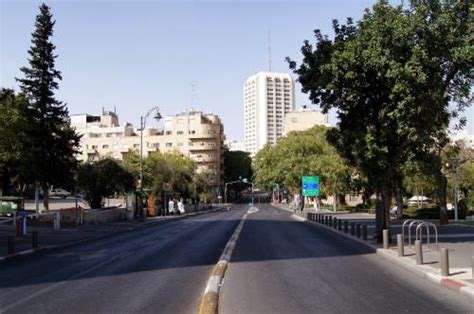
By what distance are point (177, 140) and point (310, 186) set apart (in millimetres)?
98868

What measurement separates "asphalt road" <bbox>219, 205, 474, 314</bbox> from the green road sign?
155 feet

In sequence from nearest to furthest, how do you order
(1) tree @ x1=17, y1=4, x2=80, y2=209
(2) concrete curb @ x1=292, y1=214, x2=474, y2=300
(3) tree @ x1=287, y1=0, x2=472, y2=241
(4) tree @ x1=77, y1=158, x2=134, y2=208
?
(2) concrete curb @ x1=292, y1=214, x2=474, y2=300 < (3) tree @ x1=287, y1=0, x2=472, y2=241 < (4) tree @ x1=77, y1=158, x2=134, y2=208 < (1) tree @ x1=17, y1=4, x2=80, y2=209

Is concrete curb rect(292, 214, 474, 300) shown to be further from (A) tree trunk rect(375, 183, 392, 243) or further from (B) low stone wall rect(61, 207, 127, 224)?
(B) low stone wall rect(61, 207, 127, 224)

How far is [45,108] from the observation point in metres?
58.2

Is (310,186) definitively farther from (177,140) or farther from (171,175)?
(177,140)

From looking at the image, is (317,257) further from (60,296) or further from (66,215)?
(66,215)

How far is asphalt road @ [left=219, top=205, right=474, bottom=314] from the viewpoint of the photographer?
1016cm

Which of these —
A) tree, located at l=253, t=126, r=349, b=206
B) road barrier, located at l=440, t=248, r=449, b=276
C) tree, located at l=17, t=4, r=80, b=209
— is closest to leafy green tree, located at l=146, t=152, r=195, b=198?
tree, located at l=253, t=126, r=349, b=206

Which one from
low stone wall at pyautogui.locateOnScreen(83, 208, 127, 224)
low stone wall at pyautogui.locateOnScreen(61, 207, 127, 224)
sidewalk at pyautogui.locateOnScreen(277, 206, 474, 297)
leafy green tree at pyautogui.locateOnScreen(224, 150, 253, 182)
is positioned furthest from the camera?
leafy green tree at pyautogui.locateOnScreen(224, 150, 253, 182)

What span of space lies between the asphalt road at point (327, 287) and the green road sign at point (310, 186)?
4734cm

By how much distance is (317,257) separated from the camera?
1881 centimetres

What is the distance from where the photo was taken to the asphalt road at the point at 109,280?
34.6 ft

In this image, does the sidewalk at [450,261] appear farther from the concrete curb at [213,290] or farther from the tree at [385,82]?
the concrete curb at [213,290]

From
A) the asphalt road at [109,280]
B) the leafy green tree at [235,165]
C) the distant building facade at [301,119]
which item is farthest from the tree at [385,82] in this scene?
the leafy green tree at [235,165]
